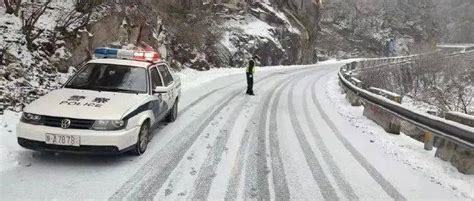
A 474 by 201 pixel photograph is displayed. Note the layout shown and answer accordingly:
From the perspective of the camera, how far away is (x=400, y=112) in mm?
9555

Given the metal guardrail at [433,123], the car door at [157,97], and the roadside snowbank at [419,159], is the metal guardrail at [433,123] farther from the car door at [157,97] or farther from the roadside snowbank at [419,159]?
the car door at [157,97]

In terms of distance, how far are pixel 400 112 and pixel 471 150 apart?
3.15 metres

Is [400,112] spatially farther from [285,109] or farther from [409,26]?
[409,26]

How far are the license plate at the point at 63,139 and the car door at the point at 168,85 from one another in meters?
2.87

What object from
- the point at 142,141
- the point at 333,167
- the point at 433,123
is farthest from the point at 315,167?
the point at 142,141

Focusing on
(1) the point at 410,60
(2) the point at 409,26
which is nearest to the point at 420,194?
(1) the point at 410,60

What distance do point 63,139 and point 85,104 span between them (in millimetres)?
749

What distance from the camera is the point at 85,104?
630 cm

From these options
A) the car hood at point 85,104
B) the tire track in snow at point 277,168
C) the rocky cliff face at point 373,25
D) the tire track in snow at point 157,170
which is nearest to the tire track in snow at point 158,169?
the tire track in snow at point 157,170

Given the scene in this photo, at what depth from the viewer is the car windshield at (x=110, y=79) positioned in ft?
24.0

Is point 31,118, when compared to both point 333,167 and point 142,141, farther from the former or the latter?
point 333,167

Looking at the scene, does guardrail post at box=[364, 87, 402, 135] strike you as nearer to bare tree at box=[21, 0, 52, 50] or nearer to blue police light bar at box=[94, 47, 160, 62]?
blue police light bar at box=[94, 47, 160, 62]

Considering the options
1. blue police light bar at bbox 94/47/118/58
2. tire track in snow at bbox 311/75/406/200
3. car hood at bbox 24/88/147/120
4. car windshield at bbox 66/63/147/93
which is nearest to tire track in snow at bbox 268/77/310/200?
tire track in snow at bbox 311/75/406/200

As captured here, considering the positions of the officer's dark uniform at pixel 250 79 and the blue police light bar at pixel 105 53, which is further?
the officer's dark uniform at pixel 250 79
